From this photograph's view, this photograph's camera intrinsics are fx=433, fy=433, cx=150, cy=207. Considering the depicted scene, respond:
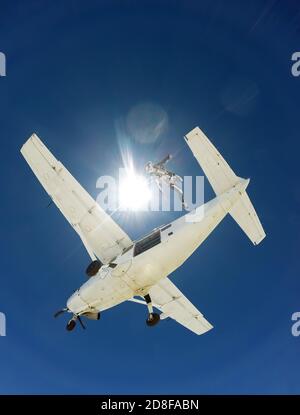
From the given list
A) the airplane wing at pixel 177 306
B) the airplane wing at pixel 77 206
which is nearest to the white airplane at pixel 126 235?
the airplane wing at pixel 77 206

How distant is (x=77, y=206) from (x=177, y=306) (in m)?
6.72

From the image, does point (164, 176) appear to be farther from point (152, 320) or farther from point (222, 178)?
point (152, 320)

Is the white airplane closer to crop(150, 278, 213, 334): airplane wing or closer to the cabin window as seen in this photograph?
the cabin window

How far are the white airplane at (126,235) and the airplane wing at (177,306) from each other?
31.3 inches

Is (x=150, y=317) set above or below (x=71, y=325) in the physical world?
below

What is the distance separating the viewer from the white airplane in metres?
14.6

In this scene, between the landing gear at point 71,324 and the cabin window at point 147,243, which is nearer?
the cabin window at point 147,243

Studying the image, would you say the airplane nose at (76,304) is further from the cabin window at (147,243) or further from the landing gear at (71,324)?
the cabin window at (147,243)

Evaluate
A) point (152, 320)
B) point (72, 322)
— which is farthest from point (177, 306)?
point (72, 322)

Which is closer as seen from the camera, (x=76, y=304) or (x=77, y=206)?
(x=77, y=206)

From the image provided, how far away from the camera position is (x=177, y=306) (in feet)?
64.3

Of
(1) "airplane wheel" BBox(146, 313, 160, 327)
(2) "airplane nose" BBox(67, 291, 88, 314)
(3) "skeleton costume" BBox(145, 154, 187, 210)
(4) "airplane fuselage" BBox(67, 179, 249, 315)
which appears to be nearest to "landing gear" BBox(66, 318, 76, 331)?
(2) "airplane nose" BBox(67, 291, 88, 314)

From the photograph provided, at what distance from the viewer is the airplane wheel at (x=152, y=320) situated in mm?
16797

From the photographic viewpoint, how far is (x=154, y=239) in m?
14.9
